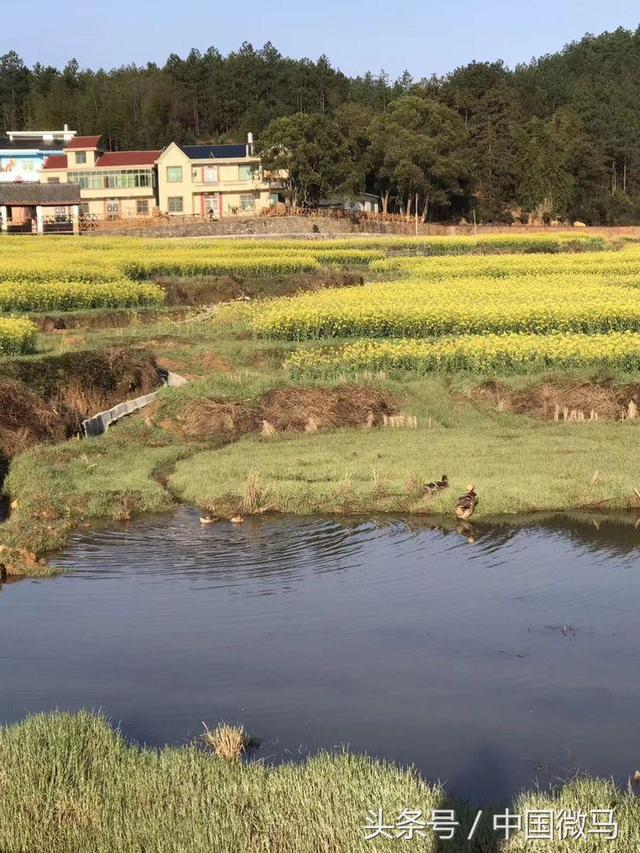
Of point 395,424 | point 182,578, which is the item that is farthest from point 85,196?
point 182,578

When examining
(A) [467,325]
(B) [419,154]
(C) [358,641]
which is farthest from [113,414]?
(B) [419,154]

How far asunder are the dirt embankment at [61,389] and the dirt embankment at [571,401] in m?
6.78

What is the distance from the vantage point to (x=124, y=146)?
10450 cm

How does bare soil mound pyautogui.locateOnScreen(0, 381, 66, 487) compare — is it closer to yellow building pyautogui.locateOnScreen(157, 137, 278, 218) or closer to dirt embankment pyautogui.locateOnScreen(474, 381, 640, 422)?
dirt embankment pyautogui.locateOnScreen(474, 381, 640, 422)

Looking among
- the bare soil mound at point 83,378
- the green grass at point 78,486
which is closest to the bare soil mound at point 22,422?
the bare soil mound at point 83,378

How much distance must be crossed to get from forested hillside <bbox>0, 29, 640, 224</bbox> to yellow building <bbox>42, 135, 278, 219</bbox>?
16.0ft

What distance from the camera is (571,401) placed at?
20.5 meters

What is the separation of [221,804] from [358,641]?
12.0ft

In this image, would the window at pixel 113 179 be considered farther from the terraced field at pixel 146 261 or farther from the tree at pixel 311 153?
the terraced field at pixel 146 261

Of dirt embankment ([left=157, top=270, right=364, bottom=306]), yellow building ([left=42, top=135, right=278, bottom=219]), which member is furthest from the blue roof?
dirt embankment ([left=157, top=270, right=364, bottom=306])

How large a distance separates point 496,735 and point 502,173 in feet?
268

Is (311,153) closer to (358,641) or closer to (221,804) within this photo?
(358,641)

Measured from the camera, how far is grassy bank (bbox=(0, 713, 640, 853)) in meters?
6.87

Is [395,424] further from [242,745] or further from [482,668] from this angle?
[242,745]
